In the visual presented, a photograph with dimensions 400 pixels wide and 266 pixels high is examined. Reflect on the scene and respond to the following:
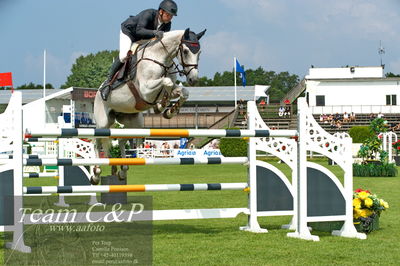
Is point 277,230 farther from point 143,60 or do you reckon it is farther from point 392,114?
point 392,114

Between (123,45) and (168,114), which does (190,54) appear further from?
(123,45)

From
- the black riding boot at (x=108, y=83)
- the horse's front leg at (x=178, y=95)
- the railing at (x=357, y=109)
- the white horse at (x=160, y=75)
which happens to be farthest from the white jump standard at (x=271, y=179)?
the railing at (x=357, y=109)

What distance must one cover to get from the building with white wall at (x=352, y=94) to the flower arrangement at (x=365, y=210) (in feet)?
135

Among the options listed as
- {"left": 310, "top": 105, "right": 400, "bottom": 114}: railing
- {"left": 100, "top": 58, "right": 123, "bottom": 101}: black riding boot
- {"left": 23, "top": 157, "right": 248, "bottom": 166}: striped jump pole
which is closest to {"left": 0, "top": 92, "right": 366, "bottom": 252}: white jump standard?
{"left": 23, "top": 157, "right": 248, "bottom": 166}: striped jump pole

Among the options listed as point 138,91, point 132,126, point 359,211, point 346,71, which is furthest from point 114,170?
point 346,71

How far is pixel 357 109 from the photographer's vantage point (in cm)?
4794

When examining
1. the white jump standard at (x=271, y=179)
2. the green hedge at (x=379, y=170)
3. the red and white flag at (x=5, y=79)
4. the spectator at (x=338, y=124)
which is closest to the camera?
the white jump standard at (x=271, y=179)

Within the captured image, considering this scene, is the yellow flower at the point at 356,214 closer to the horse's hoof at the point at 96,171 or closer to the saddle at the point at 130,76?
the saddle at the point at 130,76

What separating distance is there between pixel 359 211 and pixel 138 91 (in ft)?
8.76

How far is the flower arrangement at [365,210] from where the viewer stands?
6949 mm

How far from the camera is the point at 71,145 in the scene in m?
11.7

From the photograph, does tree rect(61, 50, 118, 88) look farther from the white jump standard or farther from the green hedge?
the white jump standard

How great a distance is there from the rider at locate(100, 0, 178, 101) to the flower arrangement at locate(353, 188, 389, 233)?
2.73m

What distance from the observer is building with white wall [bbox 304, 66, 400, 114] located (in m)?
48.0
